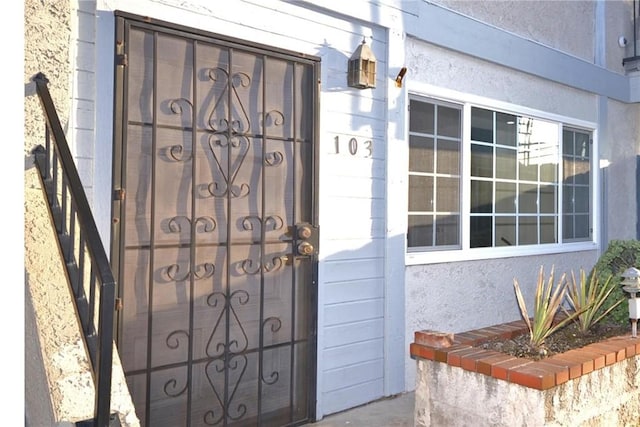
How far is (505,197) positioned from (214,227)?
2953 millimetres

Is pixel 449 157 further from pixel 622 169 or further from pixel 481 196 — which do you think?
pixel 622 169

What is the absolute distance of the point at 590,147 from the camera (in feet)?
20.3

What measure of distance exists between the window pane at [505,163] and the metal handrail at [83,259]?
382 centimetres

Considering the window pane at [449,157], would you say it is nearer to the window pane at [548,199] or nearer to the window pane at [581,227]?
the window pane at [548,199]

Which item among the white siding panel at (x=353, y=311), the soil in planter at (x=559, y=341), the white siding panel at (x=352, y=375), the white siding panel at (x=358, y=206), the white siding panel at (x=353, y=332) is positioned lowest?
the white siding panel at (x=352, y=375)

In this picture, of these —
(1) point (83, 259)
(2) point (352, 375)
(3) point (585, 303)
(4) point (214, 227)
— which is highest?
(4) point (214, 227)

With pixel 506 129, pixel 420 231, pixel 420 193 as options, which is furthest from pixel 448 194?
pixel 506 129

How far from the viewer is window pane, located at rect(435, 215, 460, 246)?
14.6 feet

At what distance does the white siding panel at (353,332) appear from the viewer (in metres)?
3.61

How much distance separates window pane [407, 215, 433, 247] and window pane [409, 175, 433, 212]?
0.23 feet

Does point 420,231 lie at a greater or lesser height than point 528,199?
lesser

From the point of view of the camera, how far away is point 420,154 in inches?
169

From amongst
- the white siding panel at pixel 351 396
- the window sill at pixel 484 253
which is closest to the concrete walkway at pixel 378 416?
the white siding panel at pixel 351 396

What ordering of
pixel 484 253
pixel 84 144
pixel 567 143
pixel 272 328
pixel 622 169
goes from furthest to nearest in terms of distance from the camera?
1. pixel 622 169
2. pixel 567 143
3. pixel 484 253
4. pixel 272 328
5. pixel 84 144
